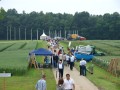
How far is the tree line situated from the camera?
17162 centimetres

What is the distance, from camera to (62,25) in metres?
184

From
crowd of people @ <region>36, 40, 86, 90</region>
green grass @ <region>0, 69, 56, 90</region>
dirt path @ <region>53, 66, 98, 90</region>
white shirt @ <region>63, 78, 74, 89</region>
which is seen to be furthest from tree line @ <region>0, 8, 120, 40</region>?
white shirt @ <region>63, 78, 74, 89</region>

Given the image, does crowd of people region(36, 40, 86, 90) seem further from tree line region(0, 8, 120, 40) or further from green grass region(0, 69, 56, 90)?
tree line region(0, 8, 120, 40)

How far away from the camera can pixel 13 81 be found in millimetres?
34125

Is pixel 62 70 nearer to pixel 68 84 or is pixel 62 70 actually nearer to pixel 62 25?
pixel 68 84

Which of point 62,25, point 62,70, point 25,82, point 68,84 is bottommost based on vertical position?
point 62,25

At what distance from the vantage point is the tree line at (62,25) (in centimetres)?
17162

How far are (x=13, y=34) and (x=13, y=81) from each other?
494ft

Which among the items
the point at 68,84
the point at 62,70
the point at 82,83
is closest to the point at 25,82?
the point at 62,70

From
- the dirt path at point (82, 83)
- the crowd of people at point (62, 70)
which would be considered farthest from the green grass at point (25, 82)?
the dirt path at point (82, 83)

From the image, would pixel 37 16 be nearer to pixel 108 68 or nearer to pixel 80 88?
pixel 108 68

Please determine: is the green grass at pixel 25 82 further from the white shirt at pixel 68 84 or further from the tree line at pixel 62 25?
the tree line at pixel 62 25

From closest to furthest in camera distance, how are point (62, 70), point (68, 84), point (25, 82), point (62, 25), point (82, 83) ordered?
point (68, 84), point (82, 83), point (25, 82), point (62, 70), point (62, 25)

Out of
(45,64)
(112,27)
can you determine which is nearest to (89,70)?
(45,64)
